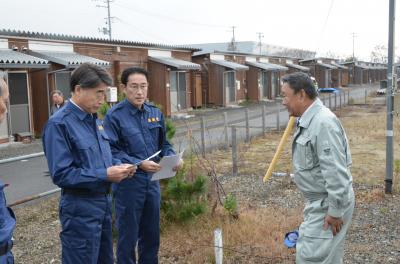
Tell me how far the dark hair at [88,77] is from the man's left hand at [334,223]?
72.3 inches

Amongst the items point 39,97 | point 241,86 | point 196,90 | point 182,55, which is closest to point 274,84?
point 241,86

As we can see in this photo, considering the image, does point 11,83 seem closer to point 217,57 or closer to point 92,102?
point 92,102

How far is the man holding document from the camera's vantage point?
3922mm

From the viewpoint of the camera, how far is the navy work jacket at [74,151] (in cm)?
302

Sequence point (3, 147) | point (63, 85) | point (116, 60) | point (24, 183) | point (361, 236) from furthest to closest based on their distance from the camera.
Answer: point (116, 60)
point (63, 85)
point (3, 147)
point (24, 183)
point (361, 236)

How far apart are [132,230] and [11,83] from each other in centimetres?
1309

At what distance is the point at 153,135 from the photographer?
164 inches

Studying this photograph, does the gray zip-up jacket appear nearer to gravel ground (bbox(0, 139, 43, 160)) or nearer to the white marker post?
the white marker post

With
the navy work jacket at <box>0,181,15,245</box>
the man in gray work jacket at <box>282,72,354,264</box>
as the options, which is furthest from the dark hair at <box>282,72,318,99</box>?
the navy work jacket at <box>0,181,15,245</box>

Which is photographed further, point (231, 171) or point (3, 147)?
point (3, 147)

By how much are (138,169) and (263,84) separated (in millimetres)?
33772

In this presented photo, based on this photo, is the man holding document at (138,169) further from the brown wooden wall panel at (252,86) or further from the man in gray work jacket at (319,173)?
the brown wooden wall panel at (252,86)

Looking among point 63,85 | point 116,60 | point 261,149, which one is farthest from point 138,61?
point 261,149

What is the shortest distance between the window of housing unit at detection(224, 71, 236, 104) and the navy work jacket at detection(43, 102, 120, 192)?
2715 cm
